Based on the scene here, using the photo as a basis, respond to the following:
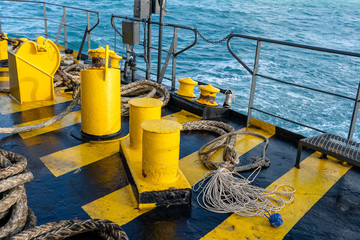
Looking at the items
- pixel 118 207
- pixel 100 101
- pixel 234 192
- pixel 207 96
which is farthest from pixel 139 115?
pixel 207 96

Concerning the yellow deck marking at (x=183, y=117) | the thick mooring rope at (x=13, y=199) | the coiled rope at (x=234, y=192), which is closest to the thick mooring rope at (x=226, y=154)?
the coiled rope at (x=234, y=192)

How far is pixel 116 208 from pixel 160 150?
672 millimetres

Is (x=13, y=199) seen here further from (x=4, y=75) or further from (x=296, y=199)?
(x=4, y=75)

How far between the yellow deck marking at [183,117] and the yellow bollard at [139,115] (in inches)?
66.1

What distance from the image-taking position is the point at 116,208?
9.64ft

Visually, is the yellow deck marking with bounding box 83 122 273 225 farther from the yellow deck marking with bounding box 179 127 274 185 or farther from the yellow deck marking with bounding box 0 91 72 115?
the yellow deck marking with bounding box 0 91 72 115

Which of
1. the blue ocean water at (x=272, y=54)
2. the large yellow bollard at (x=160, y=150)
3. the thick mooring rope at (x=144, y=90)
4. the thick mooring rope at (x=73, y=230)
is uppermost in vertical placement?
the large yellow bollard at (x=160, y=150)

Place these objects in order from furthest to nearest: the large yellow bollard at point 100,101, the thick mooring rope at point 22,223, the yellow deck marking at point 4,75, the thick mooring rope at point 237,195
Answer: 1. the yellow deck marking at point 4,75
2. the large yellow bollard at point 100,101
3. the thick mooring rope at point 237,195
4. the thick mooring rope at point 22,223

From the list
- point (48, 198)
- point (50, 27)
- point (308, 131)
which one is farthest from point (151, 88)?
point (50, 27)

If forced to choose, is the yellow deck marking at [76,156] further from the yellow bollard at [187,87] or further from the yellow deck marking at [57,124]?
the yellow bollard at [187,87]

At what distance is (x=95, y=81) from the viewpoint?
4.04 metres

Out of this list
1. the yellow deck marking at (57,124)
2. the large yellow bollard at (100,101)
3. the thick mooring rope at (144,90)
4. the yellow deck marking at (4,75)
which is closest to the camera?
the large yellow bollard at (100,101)

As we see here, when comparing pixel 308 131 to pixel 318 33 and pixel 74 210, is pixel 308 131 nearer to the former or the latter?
pixel 74 210

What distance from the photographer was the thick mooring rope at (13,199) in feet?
7.82
